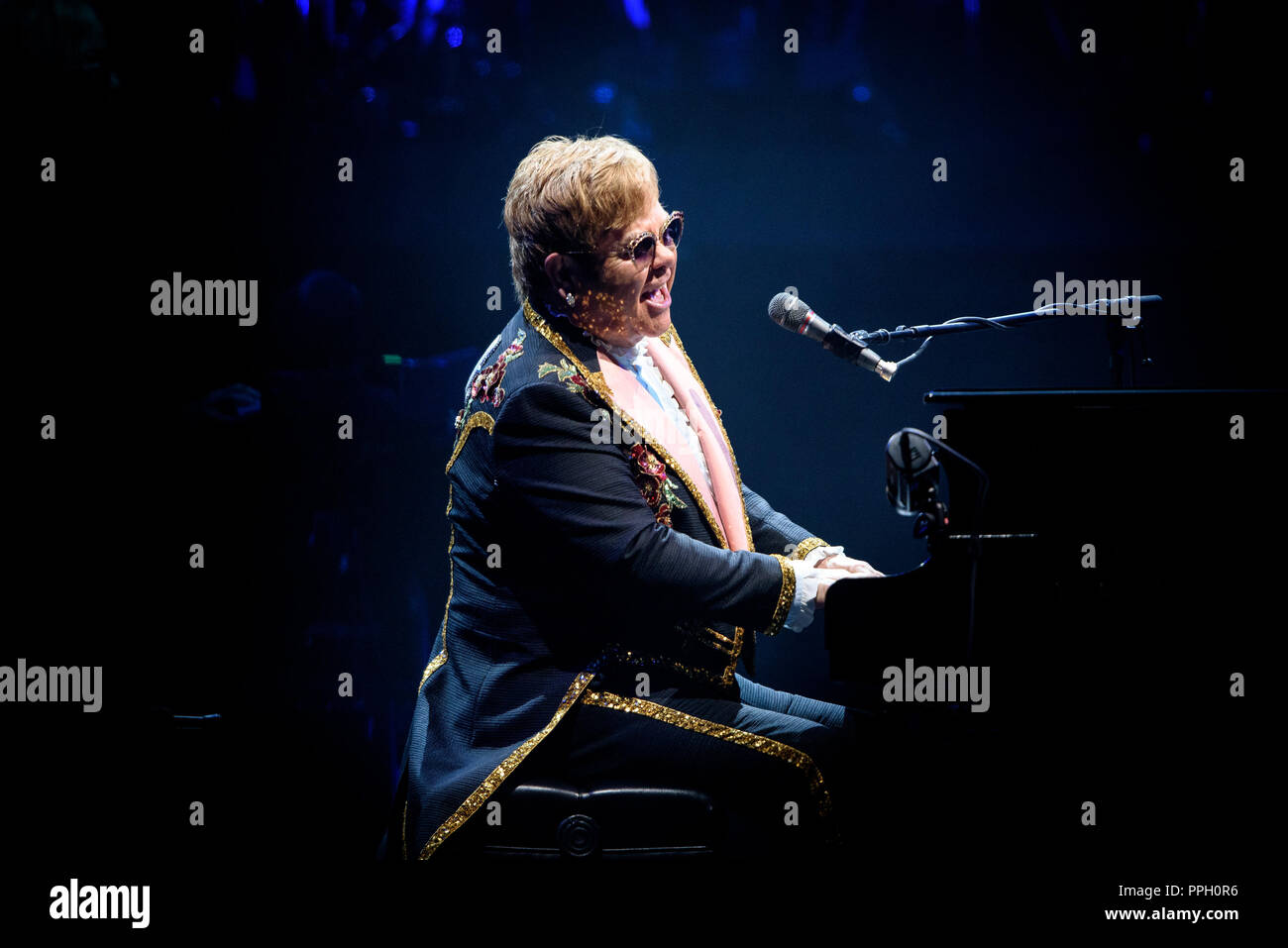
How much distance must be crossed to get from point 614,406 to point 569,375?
11 cm

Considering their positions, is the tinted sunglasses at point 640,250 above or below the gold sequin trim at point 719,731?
above

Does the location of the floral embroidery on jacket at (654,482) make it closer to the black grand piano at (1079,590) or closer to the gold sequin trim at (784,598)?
the gold sequin trim at (784,598)

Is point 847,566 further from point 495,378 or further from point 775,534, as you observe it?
point 495,378

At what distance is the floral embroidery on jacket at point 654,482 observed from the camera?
6.88 ft

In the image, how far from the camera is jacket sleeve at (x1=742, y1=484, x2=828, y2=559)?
98.7 inches

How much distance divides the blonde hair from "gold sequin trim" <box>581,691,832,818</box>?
912mm

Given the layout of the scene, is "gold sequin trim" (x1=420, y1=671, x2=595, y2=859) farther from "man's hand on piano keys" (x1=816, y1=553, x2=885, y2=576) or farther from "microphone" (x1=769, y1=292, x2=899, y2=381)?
"microphone" (x1=769, y1=292, x2=899, y2=381)

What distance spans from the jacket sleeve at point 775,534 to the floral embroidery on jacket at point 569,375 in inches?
26.4

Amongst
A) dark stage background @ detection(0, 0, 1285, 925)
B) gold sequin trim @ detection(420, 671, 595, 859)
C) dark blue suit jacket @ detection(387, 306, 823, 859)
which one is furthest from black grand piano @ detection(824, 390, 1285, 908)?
dark stage background @ detection(0, 0, 1285, 925)

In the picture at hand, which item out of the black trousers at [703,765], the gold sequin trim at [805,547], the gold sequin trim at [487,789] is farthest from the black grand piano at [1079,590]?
the gold sequin trim at [487,789]

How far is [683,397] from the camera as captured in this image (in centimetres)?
239

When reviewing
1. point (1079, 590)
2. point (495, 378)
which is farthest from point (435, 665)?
point (1079, 590)

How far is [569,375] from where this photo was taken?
2049 millimetres

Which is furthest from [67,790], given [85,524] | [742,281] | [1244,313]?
[1244,313]
